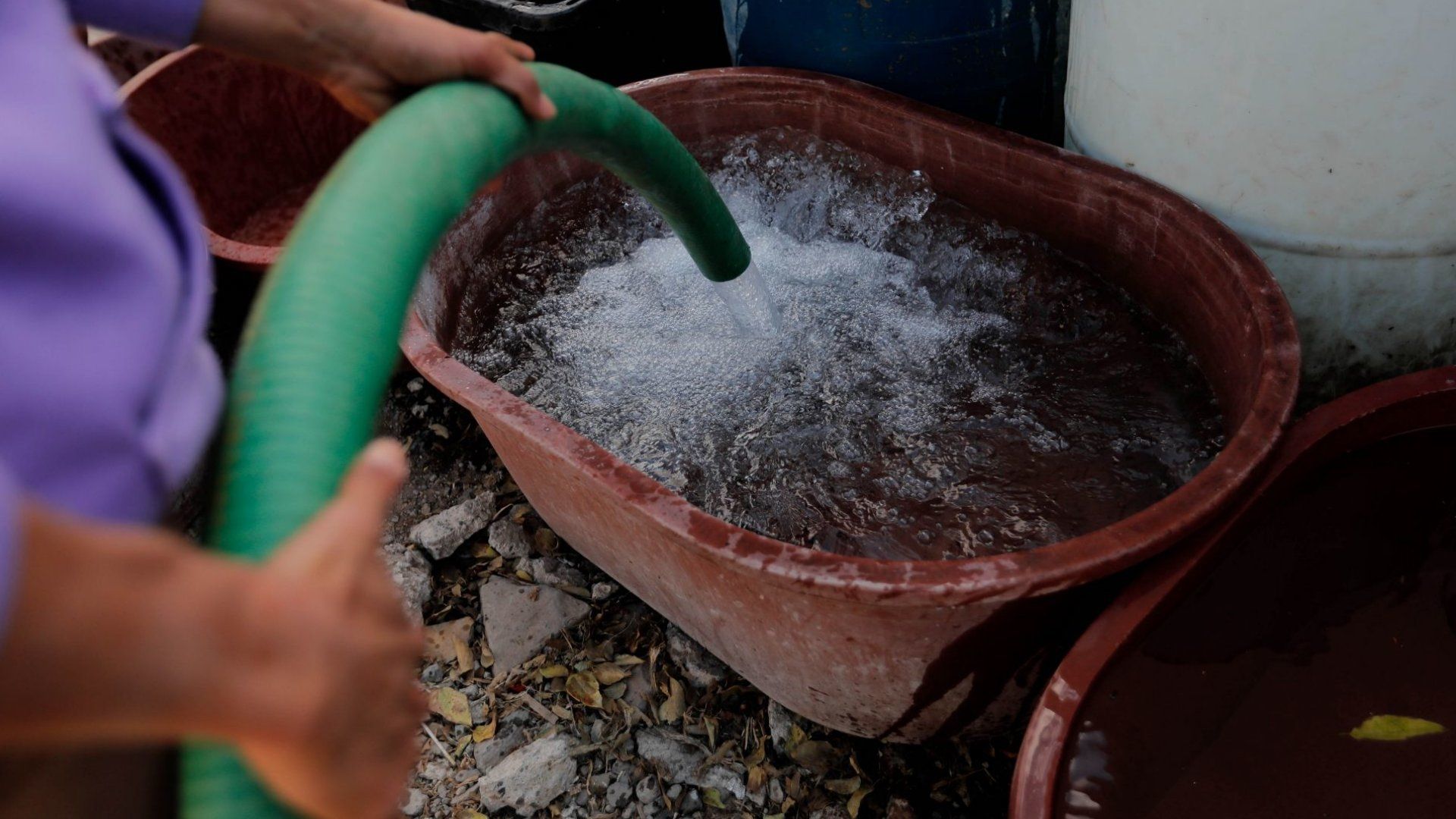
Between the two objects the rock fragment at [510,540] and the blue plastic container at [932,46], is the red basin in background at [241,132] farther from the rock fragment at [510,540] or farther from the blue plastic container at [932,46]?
the blue plastic container at [932,46]

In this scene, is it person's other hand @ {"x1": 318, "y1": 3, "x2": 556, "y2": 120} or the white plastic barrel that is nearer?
person's other hand @ {"x1": 318, "y1": 3, "x2": 556, "y2": 120}

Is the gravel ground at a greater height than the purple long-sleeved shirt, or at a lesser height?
lesser

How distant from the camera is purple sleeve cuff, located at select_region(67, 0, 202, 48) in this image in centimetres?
91

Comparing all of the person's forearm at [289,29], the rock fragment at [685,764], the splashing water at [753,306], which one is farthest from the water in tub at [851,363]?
the person's forearm at [289,29]

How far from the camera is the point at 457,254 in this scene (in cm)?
216

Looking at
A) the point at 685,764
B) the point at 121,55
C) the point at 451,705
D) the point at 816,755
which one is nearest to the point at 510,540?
the point at 451,705

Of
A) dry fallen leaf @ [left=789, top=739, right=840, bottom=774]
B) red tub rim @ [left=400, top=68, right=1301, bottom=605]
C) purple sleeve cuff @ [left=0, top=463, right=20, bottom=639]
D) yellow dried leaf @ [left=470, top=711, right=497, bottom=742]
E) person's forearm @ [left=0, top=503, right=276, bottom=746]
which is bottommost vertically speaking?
yellow dried leaf @ [left=470, top=711, right=497, bottom=742]

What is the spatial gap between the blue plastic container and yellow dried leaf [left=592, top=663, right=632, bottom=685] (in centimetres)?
140

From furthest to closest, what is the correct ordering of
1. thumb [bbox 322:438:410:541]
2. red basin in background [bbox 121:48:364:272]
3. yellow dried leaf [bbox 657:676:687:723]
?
red basin in background [bbox 121:48:364:272], yellow dried leaf [bbox 657:676:687:723], thumb [bbox 322:438:410:541]

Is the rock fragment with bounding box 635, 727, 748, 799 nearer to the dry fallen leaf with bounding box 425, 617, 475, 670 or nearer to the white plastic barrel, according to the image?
the dry fallen leaf with bounding box 425, 617, 475, 670

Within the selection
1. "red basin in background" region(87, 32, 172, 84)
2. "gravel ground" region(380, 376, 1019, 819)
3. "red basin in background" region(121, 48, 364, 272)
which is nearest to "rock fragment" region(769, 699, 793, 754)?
"gravel ground" region(380, 376, 1019, 819)

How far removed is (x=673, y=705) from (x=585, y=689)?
17 cm

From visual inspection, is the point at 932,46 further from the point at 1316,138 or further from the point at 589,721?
the point at 589,721

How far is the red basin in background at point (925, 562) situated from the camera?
128 cm
